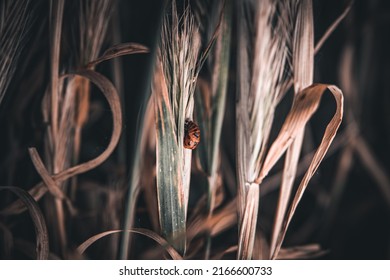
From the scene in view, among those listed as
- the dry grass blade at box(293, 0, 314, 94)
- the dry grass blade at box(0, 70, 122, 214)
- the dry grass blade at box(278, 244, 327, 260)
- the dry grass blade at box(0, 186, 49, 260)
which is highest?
→ the dry grass blade at box(293, 0, 314, 94)

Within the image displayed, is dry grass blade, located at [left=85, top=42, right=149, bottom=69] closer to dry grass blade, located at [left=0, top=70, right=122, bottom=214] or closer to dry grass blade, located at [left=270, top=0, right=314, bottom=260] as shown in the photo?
dry grass blade, located at [left=0, top=70, right=122, bottom=214]

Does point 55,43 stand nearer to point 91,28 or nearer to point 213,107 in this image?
point 91,28

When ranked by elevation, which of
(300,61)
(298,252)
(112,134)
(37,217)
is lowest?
(298,252)

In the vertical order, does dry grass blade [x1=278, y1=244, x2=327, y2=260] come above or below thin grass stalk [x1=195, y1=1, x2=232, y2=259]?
below

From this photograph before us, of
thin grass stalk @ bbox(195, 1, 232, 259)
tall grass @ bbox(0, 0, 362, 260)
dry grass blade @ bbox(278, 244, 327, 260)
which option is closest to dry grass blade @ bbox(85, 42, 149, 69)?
tall grass @ bbox(0, 0, 362, 260)

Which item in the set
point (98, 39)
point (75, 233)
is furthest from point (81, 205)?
point (98, 39)

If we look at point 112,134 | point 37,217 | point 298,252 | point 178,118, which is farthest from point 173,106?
point 298,252
